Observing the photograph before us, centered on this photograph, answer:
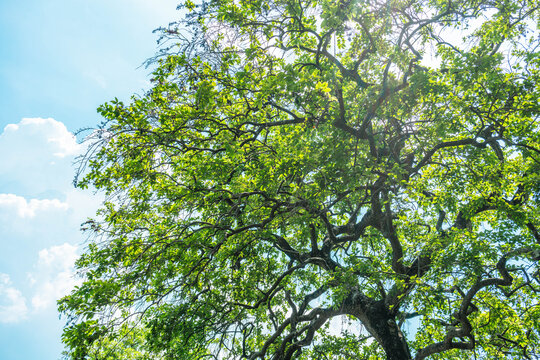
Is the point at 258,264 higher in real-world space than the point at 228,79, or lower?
lower

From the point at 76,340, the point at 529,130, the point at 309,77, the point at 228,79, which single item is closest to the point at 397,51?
the point at 309,77

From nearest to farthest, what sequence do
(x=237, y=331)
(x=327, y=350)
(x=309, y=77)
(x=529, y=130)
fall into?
(x=309, y=77)
(x=529, y=130)
(x=237, y=331)
(x=327, y=350)

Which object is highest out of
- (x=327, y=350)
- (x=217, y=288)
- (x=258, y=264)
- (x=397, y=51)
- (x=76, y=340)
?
(x=397, y=51)

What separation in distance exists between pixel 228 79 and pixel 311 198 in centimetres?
291

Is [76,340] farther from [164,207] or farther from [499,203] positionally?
[499,203]

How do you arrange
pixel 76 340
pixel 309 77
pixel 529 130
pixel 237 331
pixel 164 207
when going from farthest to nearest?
1. pixel 237 331
2. pixel 529 130
3. pixel 164 207
4. pixel 309 77
5. pixel 76 340

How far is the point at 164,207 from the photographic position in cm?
673

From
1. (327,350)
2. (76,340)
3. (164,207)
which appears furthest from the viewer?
(327,350)

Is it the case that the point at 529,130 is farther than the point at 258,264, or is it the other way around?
the point at 258,264

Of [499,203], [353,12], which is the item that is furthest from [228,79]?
[499,203]

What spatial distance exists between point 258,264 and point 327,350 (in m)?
2.78

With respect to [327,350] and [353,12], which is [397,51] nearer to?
[353,12]

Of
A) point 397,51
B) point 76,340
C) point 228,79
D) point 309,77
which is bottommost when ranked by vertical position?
point 76,340

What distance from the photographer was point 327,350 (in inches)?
348
